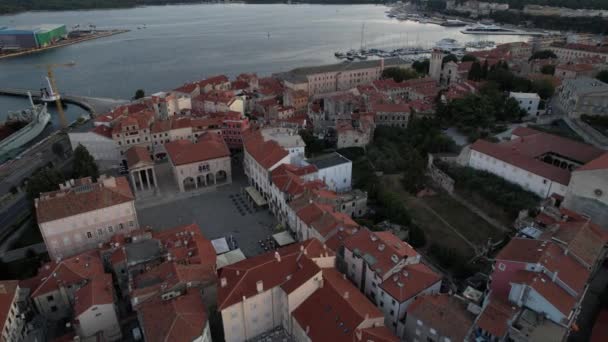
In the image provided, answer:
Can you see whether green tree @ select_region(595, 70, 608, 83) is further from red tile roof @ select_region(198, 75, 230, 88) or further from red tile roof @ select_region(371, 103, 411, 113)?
red tile roof @ select_region(198, 75, 230, 88)

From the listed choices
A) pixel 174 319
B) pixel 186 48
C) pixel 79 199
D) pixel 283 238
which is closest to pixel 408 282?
pixel 283 238

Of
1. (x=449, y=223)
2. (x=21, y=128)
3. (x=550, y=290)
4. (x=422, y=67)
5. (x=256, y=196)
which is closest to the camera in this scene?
(x=550, y=290)

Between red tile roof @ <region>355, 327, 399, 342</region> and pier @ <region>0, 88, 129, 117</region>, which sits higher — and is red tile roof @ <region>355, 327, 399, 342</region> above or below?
above

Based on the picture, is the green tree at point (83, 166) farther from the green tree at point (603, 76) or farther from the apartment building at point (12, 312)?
the green tree at point (603, 76)

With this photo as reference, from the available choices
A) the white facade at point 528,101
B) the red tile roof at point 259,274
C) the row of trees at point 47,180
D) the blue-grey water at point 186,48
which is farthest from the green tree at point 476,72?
the row of trees at point 47,180

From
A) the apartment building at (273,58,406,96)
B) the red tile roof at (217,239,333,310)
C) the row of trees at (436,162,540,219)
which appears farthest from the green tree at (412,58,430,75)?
the red tile roof at (217,239,333,310)

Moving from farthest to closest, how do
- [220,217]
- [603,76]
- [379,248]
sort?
[603,76] → [220,217] → [379,248]

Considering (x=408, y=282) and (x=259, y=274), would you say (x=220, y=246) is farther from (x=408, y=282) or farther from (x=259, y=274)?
(x=408, y=282)
